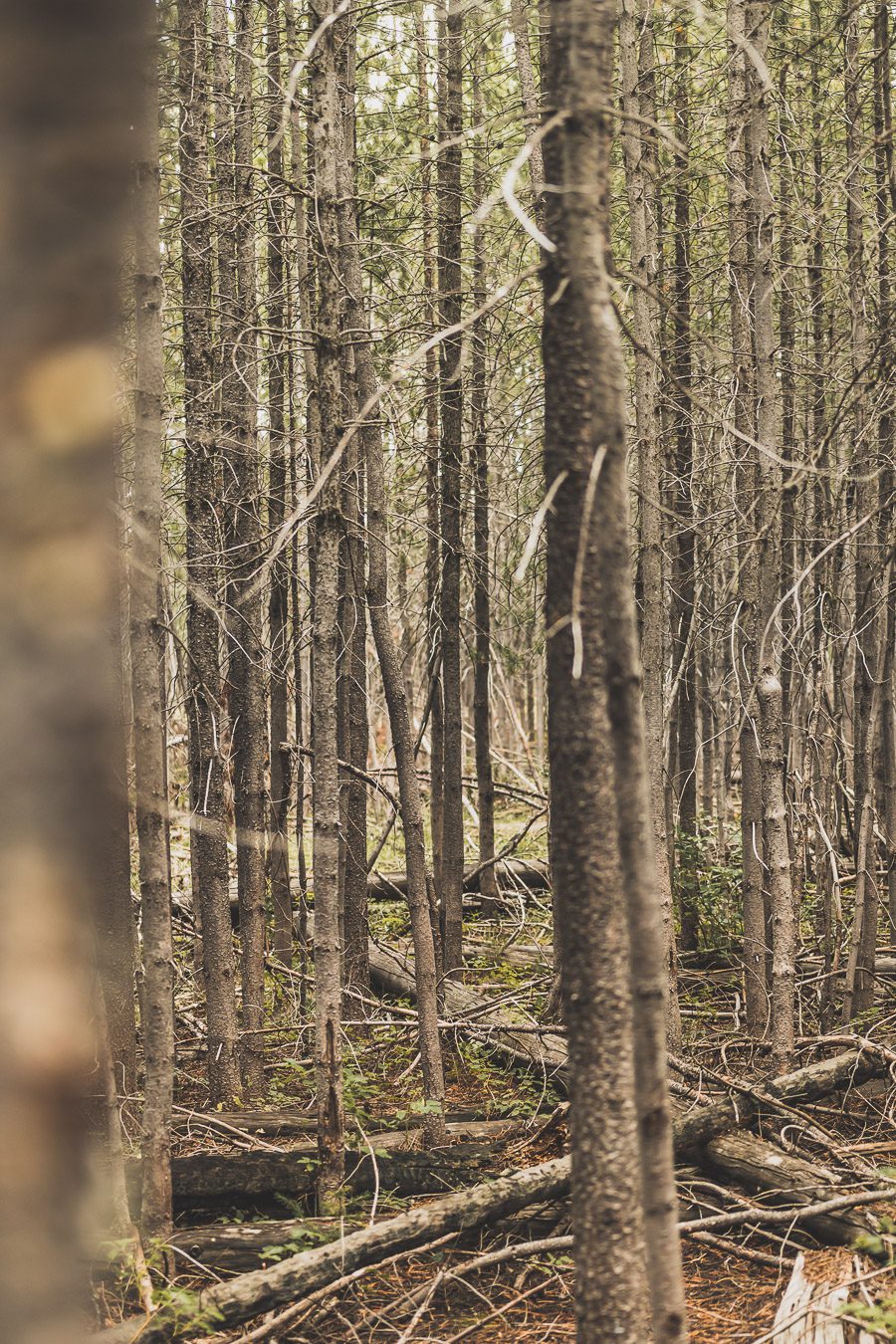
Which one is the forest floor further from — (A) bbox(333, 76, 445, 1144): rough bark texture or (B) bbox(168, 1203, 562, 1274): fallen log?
(A) bbox(333, 76, 445, 1144): rough bark texture

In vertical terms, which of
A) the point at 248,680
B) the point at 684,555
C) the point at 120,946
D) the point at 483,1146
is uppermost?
the point at 684,555

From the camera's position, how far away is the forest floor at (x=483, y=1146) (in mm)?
4793

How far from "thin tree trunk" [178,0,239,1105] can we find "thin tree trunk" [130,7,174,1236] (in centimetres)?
144

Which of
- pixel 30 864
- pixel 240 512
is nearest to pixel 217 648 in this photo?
pixel 240 512

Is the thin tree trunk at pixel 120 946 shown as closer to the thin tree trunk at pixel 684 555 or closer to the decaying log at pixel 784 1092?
the decaying log at pixel 784 1092

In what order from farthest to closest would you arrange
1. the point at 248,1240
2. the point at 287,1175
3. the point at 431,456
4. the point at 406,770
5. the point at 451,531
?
the point at 451,531, the point at 431,456, the point at 406,770, the point at 287,1175, the point at 248,1240

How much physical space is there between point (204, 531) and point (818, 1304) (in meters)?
5.72

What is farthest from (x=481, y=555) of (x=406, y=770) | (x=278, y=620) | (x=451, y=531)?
(x=406, y=770)

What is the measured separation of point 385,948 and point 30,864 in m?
9.11

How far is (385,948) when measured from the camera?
1010 cm

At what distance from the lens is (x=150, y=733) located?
16.3ft

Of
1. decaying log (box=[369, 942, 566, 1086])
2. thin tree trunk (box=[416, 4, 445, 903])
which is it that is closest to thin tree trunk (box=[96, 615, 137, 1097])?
decaying log (box=[369, 942, 566, 1086])

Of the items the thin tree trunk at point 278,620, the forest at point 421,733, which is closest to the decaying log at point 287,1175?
the forest at point 421,733

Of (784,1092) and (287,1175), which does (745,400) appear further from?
(287,1175)
